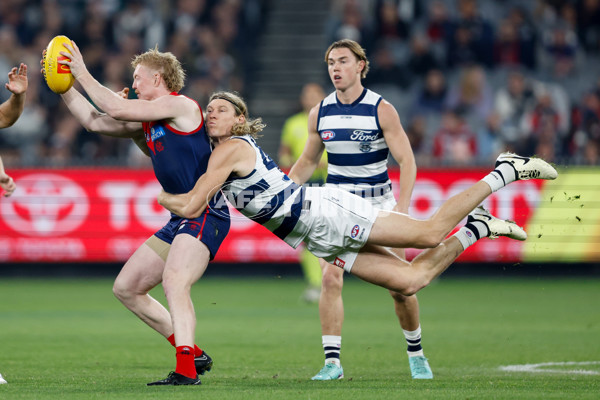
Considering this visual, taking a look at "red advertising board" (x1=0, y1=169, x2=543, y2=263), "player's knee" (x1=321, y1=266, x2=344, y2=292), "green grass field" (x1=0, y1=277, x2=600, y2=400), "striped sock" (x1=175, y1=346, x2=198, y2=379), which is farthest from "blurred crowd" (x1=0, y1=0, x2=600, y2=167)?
"striped sock" (x1=175, y1=346, x2=198, y2=379)

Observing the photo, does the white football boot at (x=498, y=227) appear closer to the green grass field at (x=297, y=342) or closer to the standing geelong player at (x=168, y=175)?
the green grass field at (x=297, y=342)

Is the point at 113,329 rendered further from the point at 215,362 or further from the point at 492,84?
the point at 492,84

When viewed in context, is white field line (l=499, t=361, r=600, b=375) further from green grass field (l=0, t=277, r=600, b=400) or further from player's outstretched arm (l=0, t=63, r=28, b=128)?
player's outstretched arm (l=0, t=63, r=28, b=128)

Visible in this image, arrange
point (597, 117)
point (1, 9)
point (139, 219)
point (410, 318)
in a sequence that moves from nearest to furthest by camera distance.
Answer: point (410, 318) → point (139, 219) → point (597, 117) → point (1, 9)

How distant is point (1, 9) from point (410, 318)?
50.4 feet

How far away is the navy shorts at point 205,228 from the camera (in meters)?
6.88

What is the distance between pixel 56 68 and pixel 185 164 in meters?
1.15

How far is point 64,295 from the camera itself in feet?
47.0

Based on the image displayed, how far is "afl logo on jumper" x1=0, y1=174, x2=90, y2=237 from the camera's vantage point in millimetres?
15586

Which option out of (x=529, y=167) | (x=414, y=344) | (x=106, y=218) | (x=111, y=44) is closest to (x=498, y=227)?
(x=529, y=167)

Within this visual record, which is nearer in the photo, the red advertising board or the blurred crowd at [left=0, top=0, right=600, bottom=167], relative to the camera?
the red advertising board

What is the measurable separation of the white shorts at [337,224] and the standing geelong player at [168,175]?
0.66 metres

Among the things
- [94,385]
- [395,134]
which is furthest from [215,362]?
[395,134]

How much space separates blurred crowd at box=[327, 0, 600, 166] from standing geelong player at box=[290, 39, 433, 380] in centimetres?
942
